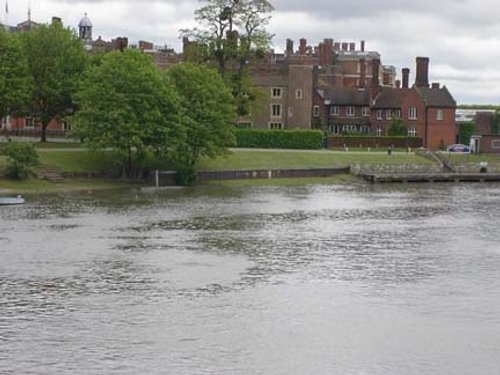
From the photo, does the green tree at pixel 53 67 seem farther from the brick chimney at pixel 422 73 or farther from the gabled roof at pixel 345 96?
the brick chimney at pixel 422 73

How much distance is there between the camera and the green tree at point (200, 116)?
82438mm

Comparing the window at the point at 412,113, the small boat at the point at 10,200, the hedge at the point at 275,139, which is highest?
the window at the point at 412,113

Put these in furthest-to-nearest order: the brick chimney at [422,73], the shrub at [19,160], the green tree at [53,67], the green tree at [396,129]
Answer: the brick chimney at [422,73] < the green tree at [396,129] < the green tree at [53,67] < the shrub at [19,160]

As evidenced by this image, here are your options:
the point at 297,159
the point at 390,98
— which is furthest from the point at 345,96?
the point at 297,159

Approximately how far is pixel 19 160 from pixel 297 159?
33.4 m

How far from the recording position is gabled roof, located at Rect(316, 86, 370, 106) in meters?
133

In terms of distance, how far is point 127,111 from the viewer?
255 ft

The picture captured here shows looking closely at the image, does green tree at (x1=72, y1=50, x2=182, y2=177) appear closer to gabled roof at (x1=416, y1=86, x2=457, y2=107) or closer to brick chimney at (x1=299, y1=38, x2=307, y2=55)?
gabled roof at (x1=416, y1=86, x2=457, y2=107)

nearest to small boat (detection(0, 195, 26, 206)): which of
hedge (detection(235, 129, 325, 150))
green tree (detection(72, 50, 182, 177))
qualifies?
green tree (detection(72, 50, 182, 177))

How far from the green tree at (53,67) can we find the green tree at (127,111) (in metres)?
7.08

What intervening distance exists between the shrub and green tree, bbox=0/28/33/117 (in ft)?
30.4

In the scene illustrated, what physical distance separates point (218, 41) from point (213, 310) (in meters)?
71.4

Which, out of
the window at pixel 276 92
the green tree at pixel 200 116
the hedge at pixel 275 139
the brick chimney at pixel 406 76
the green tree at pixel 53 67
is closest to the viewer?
the green tree at pixel 200 116

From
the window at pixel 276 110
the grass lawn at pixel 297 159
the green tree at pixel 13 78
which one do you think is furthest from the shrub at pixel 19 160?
the window at pixel 276 110
